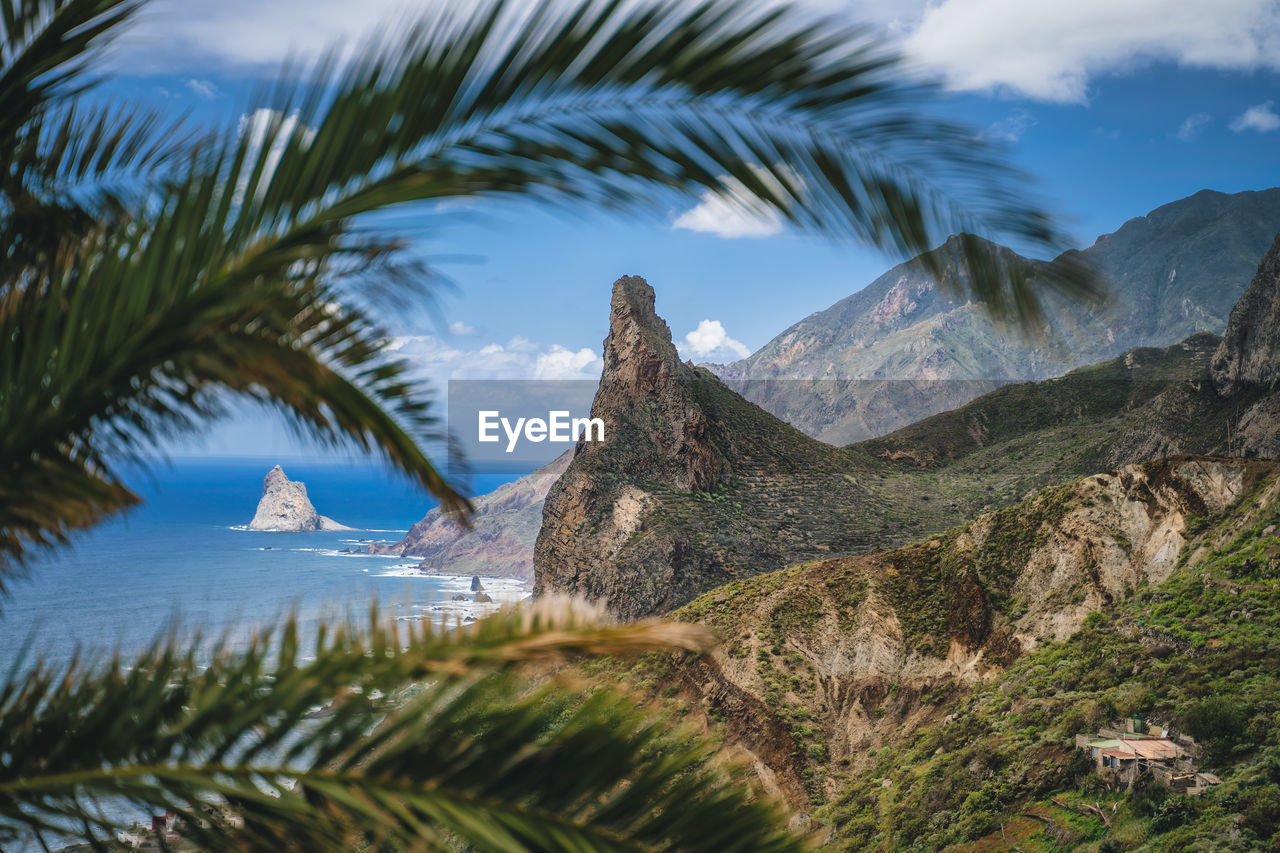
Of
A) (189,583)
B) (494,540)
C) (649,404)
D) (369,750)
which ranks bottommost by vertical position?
(494,540)

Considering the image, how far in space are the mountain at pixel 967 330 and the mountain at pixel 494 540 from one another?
54.5m

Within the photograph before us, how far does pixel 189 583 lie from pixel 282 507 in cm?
10304

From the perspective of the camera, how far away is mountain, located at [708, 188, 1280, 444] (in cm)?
251

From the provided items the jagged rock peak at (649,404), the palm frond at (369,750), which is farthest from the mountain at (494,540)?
the palm frond at (369,750)

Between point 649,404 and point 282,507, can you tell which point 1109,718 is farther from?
point 282,507

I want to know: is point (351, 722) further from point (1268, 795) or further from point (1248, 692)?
point (1248, 692)

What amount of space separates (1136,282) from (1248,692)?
83427 millimetres

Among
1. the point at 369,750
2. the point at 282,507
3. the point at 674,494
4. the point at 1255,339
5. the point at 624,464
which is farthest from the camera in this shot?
the point at 282,507

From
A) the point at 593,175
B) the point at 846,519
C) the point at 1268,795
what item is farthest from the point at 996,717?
the point at 846,519

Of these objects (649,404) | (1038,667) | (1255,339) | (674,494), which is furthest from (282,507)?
(1038,667)

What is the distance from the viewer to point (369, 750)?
1.67m

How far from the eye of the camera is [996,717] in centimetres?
1958

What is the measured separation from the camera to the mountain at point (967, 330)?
2.51 m

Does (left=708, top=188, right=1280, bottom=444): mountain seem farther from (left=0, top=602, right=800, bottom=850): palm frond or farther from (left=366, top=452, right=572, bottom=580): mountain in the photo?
(left=366, top=452, right=572, bottom=580): mountain
